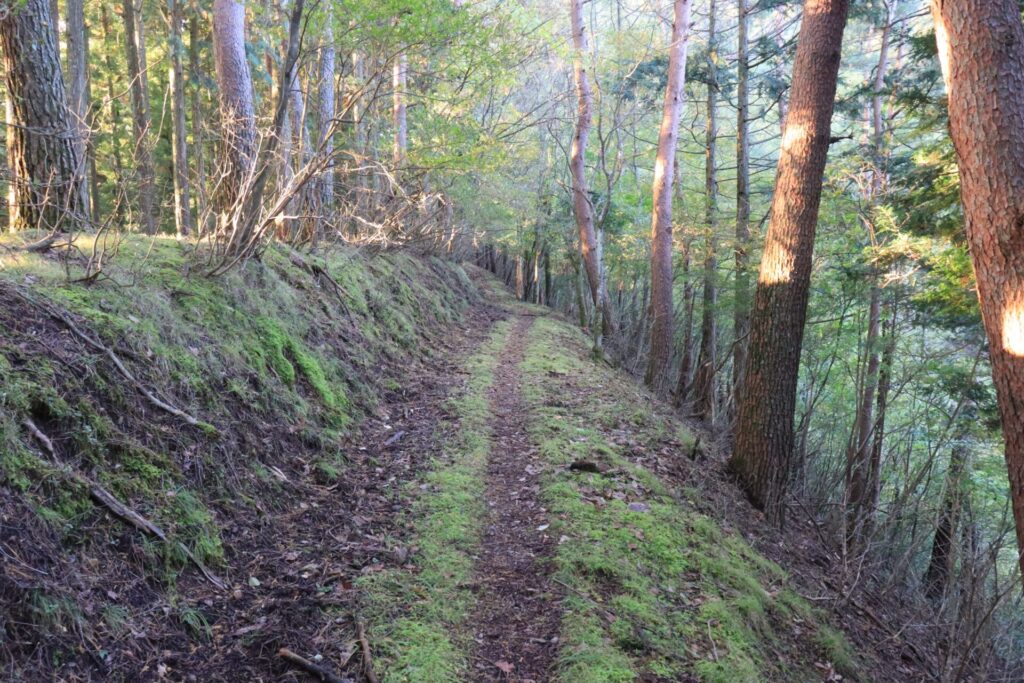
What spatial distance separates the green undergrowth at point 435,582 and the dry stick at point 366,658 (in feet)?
0.17

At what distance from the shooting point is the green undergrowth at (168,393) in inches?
132

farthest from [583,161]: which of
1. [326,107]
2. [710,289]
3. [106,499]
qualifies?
[106,499]

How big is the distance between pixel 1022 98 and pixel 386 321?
28.7 ft

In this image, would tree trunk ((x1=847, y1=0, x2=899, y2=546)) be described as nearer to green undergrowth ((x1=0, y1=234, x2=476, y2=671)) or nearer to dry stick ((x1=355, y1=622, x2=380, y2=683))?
dry stick ((x1=355, y1=622, x2=380, y2=683))

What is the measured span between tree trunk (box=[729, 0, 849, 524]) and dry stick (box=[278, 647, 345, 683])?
17.0ft

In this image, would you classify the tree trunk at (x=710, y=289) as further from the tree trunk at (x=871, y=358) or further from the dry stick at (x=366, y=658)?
the dry stick at (x=366, y=658)

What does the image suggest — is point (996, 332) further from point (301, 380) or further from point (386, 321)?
point (386, 321)

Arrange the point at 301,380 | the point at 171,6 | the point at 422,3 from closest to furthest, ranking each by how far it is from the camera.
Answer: the point at 301,380
the point at 422,3
the point at 171,6

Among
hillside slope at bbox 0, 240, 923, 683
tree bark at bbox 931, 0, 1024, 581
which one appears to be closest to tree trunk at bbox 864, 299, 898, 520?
hillside slope at bbox 0, 240, 923, 683

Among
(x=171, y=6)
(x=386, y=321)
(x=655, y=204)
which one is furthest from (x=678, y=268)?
(x=171, y=6)

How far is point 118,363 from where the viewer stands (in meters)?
4.24

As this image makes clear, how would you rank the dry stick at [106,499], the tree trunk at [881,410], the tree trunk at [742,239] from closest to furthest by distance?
1. the dry stick at [106,499]
2. the tree trunk at [881,410]
3. the tree trunk at [742,239]

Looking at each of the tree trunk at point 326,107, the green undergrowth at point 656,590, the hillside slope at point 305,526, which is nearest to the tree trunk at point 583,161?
the tree trunk at point 326,107

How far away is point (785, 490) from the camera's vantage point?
6.81 m
